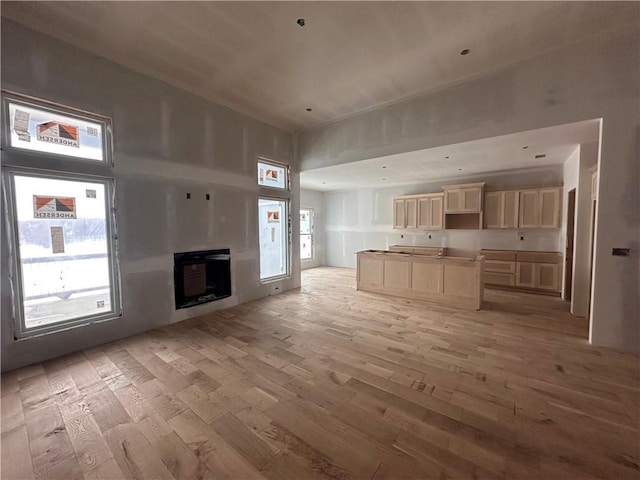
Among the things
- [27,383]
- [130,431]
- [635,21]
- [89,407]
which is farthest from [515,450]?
[635,21]

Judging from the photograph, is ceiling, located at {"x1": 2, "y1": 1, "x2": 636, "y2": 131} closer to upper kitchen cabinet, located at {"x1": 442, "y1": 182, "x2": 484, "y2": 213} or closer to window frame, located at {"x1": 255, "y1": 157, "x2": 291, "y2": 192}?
window frame, located at {"x1": 255, "y1": 157, "x2": 291, "y2": 192}

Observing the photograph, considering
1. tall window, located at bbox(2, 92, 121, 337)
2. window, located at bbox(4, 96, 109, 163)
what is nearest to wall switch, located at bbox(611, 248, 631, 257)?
tall window, located at bbox(2, 92, 121, 337)

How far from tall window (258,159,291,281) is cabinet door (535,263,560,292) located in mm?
5472

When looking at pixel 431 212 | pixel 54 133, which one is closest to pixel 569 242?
pixel 431 212

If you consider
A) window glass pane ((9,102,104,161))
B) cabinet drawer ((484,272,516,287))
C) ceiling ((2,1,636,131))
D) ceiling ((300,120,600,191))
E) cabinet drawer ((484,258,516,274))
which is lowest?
cabinet drawer ((484,272,516,287))

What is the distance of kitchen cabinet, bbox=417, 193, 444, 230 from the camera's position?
7012mm

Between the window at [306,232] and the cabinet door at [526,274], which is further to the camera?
the window at [306,232]

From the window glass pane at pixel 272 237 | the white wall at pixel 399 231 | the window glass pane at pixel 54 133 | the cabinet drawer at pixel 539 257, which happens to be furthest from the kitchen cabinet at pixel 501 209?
the window glass pane at pixel 54 133

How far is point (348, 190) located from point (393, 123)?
494 cm

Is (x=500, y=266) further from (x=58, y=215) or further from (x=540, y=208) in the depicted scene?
(x=58, y=215)

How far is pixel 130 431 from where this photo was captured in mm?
1801

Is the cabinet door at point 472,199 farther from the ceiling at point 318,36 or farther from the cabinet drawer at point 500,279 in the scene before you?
the ceiling at point 318,36

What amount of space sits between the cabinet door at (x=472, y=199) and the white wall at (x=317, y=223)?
4833 mm

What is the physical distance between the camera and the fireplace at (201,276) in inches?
153
